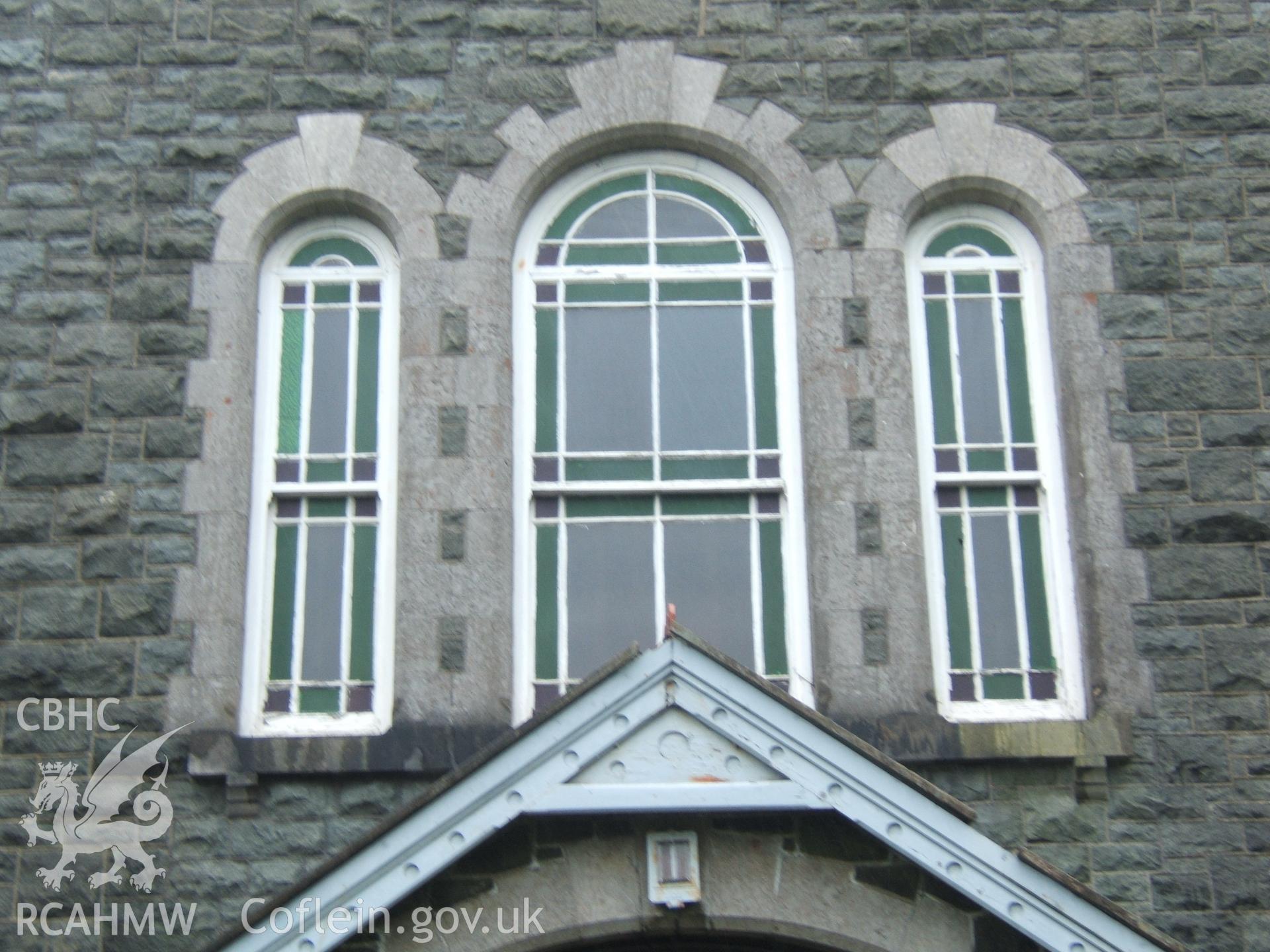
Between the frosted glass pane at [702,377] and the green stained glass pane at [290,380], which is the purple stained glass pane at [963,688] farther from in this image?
the green stained glass pane at [290,380]

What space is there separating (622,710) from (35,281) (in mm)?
4351

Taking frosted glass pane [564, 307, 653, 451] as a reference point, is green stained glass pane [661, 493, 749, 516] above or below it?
below

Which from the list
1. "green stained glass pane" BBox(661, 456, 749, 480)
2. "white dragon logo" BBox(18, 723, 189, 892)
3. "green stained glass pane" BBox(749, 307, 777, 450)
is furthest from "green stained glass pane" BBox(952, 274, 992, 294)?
"white dragon logo" BBox(18, 723, 189, 892)

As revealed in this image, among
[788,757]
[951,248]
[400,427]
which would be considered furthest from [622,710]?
[951,248]

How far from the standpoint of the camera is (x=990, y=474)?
9211mm

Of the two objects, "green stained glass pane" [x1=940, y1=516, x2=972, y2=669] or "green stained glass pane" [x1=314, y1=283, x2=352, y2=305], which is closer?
"green stained glass pane" [x1=940, y1=516, x2=972, y2=669]

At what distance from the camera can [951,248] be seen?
9.73 metres

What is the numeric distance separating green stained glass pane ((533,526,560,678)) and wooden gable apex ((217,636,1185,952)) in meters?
1.40

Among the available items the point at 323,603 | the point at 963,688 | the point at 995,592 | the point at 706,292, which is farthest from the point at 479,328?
the point at 963,688

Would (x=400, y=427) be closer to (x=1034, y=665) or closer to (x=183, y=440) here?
(x=183, y=440)

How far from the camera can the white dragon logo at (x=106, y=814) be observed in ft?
27.5

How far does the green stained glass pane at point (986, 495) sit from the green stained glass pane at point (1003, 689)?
38.3 inches

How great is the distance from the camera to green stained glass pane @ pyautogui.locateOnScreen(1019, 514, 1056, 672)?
29.3ft

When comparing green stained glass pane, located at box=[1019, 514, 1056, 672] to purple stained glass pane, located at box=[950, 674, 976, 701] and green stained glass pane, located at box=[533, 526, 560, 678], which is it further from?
green stained glass pane, located at box=[533, 526, 560, 678]
